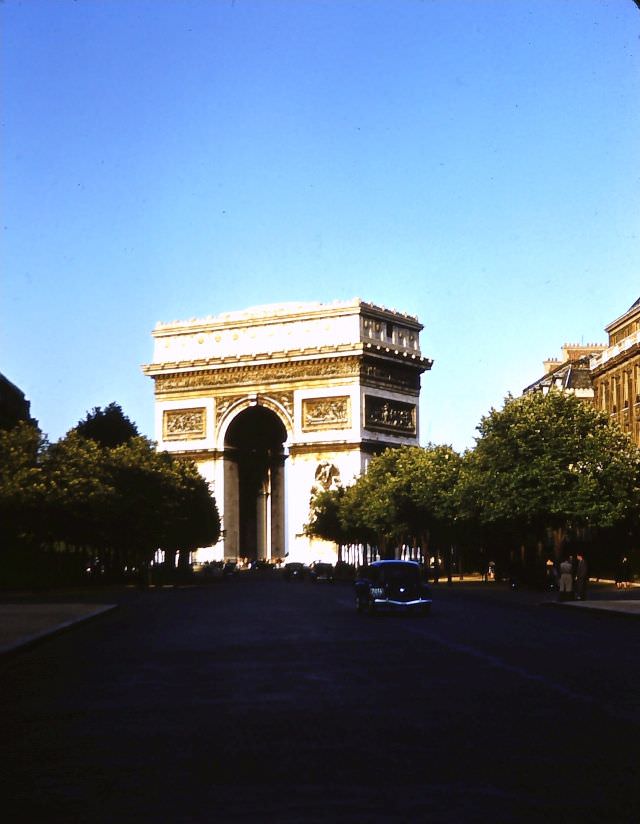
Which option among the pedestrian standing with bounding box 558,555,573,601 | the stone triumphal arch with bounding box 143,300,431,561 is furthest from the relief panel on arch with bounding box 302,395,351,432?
the pedestrian standing with bounding box 558,555,573,601

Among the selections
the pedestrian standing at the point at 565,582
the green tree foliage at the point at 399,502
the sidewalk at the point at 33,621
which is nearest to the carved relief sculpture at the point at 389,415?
the green tree foliage at the point at 399,502

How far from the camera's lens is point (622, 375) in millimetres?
96250

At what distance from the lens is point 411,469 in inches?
4102

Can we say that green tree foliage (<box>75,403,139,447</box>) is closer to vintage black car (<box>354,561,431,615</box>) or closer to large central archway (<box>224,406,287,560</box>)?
large central archway (<box>224,406,287,560</box>)

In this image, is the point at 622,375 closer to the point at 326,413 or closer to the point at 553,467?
the point at 553,467

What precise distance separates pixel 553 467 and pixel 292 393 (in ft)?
196

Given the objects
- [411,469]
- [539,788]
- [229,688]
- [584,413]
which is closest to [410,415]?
[411,469]

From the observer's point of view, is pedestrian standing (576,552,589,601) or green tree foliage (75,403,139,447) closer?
pedestrian standing (576,552,589,601)

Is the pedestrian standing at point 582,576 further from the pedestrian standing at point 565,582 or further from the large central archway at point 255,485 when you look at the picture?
the large central archway at point 255,485

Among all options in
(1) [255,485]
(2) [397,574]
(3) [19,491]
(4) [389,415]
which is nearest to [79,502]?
(3) [19,491]

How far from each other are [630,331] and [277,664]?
3220 inches

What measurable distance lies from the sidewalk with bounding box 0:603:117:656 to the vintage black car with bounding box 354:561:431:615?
7296 millimetres

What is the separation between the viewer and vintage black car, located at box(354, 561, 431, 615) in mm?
43250

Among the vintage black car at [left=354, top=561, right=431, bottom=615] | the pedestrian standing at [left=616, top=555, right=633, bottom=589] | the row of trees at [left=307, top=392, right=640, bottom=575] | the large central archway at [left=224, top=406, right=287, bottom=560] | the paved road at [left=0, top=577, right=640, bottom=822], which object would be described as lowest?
the paved road at [left=0, top=577, right=640, bottom=822]
